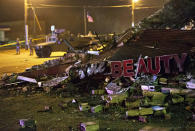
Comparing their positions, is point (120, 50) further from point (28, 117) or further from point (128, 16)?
point (128, 16)

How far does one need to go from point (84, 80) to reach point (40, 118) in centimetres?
304

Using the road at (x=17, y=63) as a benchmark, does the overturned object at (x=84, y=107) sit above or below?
below

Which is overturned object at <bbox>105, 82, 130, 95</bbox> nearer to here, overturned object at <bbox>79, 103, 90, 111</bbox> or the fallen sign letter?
the fallen sign letter

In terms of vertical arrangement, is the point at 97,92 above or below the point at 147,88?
below

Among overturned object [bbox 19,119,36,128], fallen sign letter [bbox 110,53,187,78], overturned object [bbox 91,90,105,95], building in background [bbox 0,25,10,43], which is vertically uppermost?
building in background [bbox 0,25,10,43]

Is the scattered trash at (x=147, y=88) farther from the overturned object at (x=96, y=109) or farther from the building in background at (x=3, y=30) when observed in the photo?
the building in background at (x=3, y=30)

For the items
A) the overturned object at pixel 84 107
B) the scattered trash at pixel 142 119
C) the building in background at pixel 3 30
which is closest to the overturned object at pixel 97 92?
the overturned object at pixel 84 107

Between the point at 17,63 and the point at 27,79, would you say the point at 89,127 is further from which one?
the point at 17,63

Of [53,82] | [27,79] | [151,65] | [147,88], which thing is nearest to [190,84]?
[147,88]

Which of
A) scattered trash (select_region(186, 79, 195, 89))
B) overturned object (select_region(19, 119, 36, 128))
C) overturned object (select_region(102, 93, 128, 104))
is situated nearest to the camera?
overturned object (select_region(19, 119, 36, 128))

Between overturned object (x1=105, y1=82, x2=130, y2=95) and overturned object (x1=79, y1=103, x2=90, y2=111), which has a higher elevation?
overturned object (x1=105, y1=82, x2=130, y2=95)

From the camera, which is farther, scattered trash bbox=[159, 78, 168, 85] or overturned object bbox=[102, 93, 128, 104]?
scattered trash bbox=[159, 78, 168, 85]

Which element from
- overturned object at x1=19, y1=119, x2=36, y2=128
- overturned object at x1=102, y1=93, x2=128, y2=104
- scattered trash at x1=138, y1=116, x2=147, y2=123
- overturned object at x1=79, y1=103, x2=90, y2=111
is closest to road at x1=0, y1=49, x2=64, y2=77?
overturned object at x1=79, y1=103, x2=90, y2=111

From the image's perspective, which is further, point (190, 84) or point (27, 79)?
point (27, 79)
